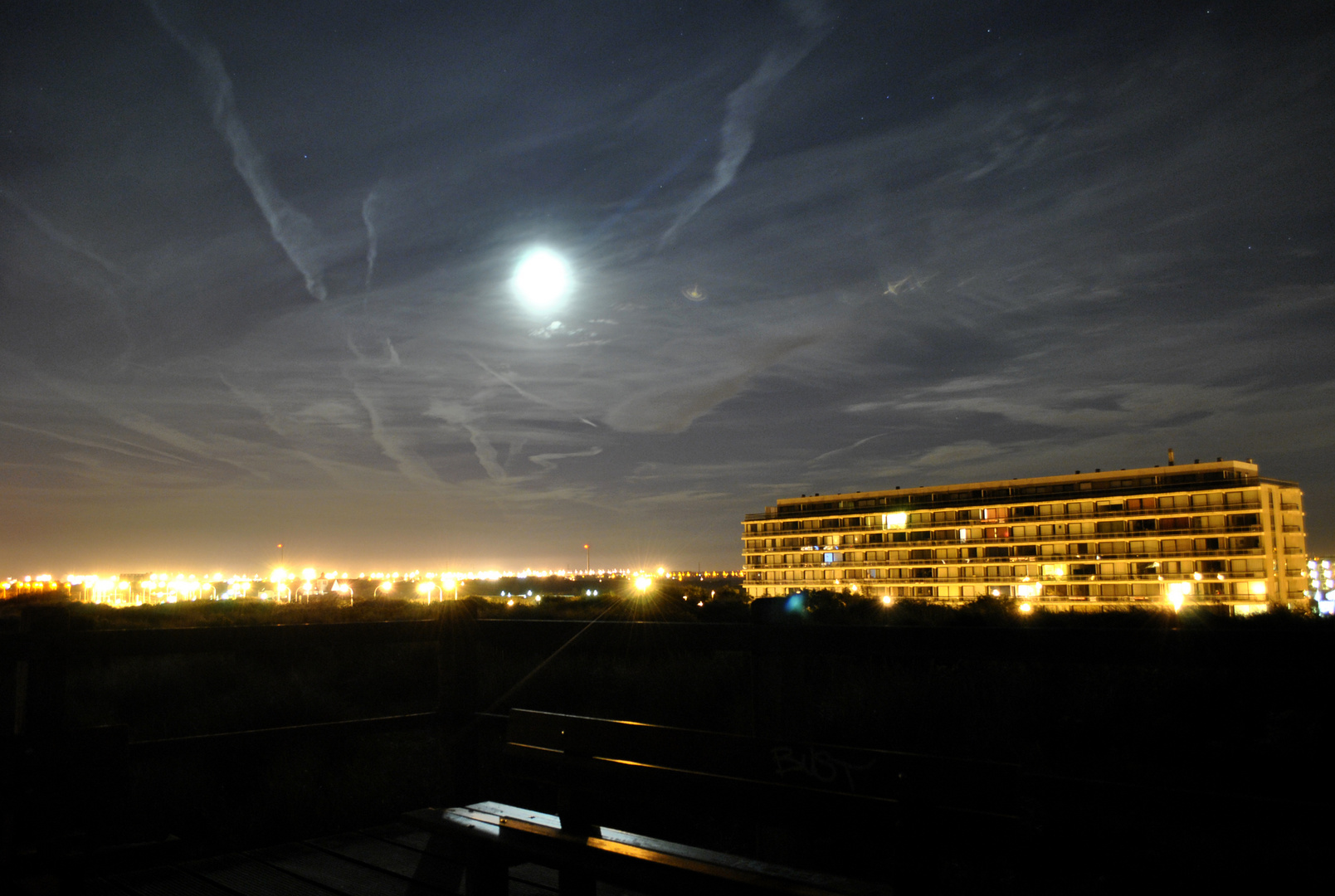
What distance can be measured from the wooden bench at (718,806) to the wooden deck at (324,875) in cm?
72

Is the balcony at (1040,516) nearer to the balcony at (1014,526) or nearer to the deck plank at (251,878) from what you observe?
the balcony at (1014,526)

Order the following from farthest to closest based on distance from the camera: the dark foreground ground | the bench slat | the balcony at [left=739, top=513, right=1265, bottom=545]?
the balcony at [left=739, top=513, right=1265, bottom=545] → the dark foreground ground → the bench slat

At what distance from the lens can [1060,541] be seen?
110 meters

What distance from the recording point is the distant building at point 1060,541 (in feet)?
316

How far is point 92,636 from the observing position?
4.23 metres

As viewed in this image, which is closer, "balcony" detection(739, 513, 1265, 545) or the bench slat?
the bench slat

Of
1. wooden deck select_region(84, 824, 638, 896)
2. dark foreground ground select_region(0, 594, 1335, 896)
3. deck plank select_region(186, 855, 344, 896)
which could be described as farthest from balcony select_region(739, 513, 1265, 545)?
deck plank select_region(186, 855, 344, 896)

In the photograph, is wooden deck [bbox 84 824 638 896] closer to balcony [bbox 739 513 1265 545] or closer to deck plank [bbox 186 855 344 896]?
deck plank [bbox 186 855 344 896]

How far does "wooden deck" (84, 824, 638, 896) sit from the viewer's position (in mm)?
4168

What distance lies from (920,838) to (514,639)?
3121mm

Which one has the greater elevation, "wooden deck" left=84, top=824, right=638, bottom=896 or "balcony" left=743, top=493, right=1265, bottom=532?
"balcony" left=743, top=493, right=1265, bottom=532

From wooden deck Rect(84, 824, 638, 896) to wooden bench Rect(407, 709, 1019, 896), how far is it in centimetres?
72

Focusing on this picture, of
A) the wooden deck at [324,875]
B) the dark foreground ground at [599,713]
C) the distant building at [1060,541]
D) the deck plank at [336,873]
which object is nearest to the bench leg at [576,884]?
the wooden deck at [324,875]

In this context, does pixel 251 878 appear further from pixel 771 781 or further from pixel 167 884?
pixel 771 781
